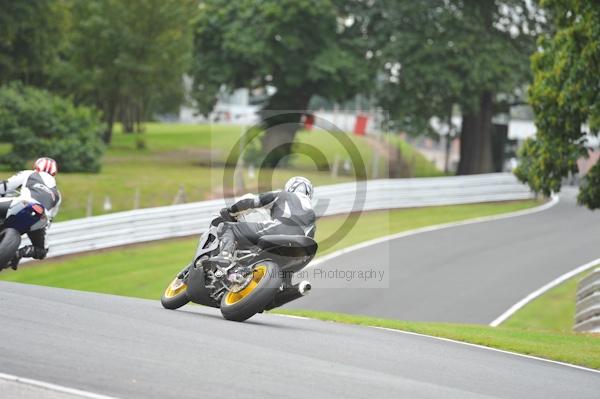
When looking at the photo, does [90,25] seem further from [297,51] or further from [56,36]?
[297,51]

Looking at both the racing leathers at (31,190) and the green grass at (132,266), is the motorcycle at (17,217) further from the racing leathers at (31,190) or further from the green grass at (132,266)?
the green grass at (132,266)

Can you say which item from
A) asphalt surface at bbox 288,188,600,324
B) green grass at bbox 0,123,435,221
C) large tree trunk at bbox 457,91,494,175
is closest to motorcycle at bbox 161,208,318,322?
asphalt surface at bbox 288,188,600,324

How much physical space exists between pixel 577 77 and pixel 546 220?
12517 mm

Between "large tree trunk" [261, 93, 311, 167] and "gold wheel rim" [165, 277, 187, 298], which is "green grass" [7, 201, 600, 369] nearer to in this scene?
"gold wheel rim" [165, 277, 187, 298]

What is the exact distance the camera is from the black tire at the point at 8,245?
Result: 519 inches

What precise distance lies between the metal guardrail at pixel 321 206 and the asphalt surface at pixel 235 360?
13.2m

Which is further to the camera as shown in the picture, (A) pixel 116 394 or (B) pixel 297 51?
(B) pixel 297 51

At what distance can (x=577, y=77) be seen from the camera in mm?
19797

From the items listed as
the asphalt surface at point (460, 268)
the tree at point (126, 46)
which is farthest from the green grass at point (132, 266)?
Result: the tree at point (126, 46)

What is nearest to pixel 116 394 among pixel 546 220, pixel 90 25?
pixel 546 220

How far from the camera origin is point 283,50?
43.8m

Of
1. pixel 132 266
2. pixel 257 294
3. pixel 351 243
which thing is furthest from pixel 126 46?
pixel 257 294

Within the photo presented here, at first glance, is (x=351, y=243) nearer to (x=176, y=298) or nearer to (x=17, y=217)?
(x=17, y=217)

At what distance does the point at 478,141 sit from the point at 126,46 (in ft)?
70.6
